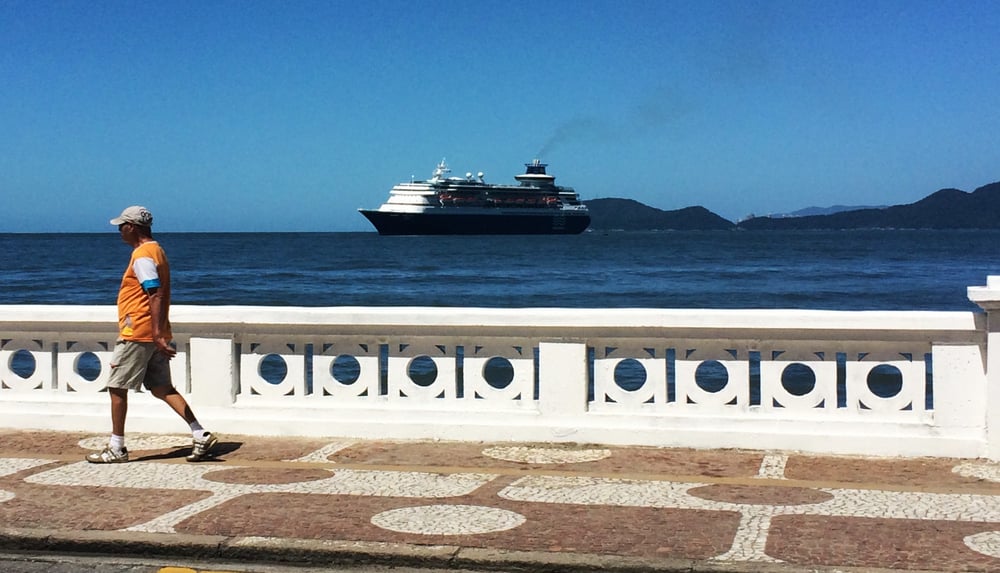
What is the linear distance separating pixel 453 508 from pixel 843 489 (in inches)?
76.6

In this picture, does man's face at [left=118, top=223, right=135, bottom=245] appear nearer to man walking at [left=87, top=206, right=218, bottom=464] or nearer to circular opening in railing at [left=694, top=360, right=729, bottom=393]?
man walking at [left=87, top=206, right=218, bottom=464]

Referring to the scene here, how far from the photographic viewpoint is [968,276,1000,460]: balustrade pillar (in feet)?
20.8

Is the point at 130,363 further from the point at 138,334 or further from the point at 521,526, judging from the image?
the point at 521,526

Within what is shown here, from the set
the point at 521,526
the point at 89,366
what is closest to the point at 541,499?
the point at 521,526

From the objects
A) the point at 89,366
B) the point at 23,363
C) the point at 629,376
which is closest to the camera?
the point at 629,376

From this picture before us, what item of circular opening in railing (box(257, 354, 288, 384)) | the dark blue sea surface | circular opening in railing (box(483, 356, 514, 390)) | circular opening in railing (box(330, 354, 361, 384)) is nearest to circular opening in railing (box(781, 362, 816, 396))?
circular opening in railing (box(483, 356, 514, 390))

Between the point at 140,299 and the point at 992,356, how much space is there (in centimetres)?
475

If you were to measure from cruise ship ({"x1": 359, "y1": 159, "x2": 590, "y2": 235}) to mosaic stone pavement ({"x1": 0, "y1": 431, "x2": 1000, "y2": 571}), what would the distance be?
138m

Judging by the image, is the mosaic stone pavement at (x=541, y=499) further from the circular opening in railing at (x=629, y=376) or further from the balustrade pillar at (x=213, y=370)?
the circular opening in railing at (x=629, y=376)

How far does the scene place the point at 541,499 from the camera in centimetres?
578

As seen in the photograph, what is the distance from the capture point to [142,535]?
515 cm

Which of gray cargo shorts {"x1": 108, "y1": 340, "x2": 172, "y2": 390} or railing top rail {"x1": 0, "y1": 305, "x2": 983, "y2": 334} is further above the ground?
railing top rail {"x1": 0, "y1": 305, "x2": 983, "y2": 334}

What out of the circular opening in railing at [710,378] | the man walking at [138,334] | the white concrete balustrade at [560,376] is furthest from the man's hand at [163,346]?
the circular opening in railing at [710,378]

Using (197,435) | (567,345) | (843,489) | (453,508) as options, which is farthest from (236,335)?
(843,489)
